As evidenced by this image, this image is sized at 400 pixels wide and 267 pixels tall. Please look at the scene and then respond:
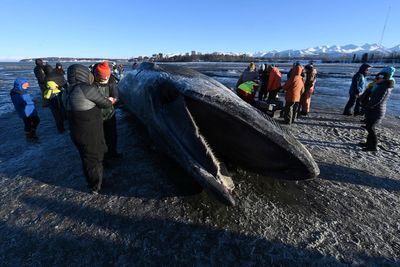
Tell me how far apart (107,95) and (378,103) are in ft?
18.6

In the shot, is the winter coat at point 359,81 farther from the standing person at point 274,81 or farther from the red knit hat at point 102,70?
the red knit hat at point 102,70

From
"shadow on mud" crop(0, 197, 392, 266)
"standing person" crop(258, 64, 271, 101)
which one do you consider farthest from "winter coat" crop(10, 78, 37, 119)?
"standing person" crop(258, 64, 271, 101)

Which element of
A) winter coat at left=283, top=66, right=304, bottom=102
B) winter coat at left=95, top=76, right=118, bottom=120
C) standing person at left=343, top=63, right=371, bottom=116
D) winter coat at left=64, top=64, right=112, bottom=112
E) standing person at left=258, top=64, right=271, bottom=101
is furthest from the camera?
standing person at left=258, top=64, right=271, bottom=101

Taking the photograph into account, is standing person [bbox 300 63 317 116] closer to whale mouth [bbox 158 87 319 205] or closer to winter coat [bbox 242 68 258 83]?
winter coat [bbox 242 68 258 83]

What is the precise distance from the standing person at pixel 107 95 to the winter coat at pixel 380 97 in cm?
547

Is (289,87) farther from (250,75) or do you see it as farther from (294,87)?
(250,75)

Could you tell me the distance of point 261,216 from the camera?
312 cm

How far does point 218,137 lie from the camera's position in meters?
3.48

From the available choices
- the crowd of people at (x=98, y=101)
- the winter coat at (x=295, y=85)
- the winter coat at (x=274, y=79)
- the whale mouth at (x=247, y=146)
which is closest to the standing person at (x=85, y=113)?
the crowd of people at (x=98, y=101)

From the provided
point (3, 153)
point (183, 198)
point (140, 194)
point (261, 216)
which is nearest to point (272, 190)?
point (261, 216)

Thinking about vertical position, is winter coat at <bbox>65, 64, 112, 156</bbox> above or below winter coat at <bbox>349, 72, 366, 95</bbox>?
above

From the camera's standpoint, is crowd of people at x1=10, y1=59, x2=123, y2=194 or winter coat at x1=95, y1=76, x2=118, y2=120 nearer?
crowd of people at x1=10, y1=59, x2=123, y2=194

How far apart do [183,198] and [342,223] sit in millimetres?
2090

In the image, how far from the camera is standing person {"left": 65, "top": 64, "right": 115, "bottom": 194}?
3.20m
